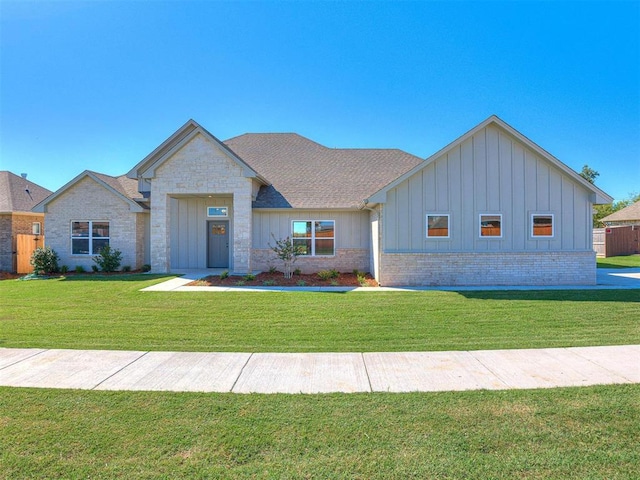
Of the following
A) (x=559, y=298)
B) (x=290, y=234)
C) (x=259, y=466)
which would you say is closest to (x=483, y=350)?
(x=259, y=466)

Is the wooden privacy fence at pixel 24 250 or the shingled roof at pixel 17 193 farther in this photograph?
the shingled roof at pixel 17 193

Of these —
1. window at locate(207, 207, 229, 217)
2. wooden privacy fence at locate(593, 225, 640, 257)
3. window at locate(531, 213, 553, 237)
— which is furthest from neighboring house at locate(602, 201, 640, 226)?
window at locate(207, 207, 229, 217)

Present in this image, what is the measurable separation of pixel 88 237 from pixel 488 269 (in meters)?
17.9

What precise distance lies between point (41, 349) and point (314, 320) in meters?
4.98

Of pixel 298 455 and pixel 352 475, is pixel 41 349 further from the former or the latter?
pixel 352 475

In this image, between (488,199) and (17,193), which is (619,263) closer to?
(488,199)

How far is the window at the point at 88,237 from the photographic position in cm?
1747

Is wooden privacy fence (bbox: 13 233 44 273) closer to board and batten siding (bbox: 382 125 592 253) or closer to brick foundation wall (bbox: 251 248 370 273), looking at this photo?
brick foundation wall (bbox: 251 248 370 273)

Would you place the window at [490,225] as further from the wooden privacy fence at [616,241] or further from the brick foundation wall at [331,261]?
the wooden privacy fence at [616,241]

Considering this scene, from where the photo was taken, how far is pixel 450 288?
12.5m

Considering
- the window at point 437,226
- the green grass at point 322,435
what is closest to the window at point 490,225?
the window at point 437,226

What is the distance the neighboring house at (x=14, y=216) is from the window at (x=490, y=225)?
824 inches

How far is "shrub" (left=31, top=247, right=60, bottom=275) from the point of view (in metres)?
16.6

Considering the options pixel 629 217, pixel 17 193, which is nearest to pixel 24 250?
pixel 17 193
